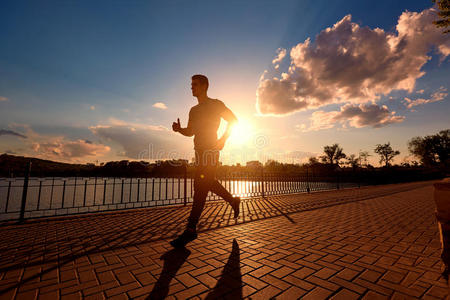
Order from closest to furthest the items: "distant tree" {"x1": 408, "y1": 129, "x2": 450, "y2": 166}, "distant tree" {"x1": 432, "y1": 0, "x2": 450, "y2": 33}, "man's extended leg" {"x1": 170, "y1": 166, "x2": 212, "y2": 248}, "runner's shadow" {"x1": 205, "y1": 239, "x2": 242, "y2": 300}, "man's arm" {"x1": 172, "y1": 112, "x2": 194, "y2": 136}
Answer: "runner's shadow" {"x1": 205, "y1": 239, "x2": 242, "y2": 300}, "man's extended leg" {"x1": 170, "y1": 166, "x2": 212, "y2": 248}, "man's arm" {"x1": 172, "y1": 112, "x2": 194, "y2": 136}, "distant tree" {"x1": 432, "y1": 0, "x2": 450, "y2": 33}, "distant tree" {"x1": 408, "y1": 129, "x2": 450, "y2": 166}

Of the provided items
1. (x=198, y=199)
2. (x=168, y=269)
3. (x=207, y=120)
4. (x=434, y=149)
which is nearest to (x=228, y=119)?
(x=207, y=120)

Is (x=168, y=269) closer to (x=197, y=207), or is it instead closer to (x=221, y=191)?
(x=197, y=207)

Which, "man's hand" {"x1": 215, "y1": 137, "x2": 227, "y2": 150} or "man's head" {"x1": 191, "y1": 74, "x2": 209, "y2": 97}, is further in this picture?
"man's head" {"x1": 191, "y1": 74, "x2": 209, "y2": 97}

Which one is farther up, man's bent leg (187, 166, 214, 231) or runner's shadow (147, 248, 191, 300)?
man's bent leg (187, 166, 214, 231)

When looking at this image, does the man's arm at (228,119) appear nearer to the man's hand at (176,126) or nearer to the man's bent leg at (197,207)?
the man's hand at (176,126)

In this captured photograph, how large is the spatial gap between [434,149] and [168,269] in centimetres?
8449

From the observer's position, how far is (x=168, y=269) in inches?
79.7

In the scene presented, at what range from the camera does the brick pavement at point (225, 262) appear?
1.64 metres

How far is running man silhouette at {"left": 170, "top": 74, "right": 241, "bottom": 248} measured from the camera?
2.83m

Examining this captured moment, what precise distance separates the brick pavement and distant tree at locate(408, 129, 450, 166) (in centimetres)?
7901

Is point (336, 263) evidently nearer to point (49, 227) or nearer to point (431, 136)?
point (49, 227)

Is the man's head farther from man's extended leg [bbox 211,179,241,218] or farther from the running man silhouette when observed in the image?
man's extended leg [bbox 211,179,241,218]

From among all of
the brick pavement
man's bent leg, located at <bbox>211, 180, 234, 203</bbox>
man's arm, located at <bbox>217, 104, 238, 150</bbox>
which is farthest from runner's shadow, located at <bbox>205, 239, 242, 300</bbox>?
man's arm, located at <bbox>217, 104, 238, 150</bbox>

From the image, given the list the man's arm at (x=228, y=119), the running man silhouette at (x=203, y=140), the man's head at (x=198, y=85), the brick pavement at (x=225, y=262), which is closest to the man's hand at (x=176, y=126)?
the running man silhouette at (x=203, y=140)
